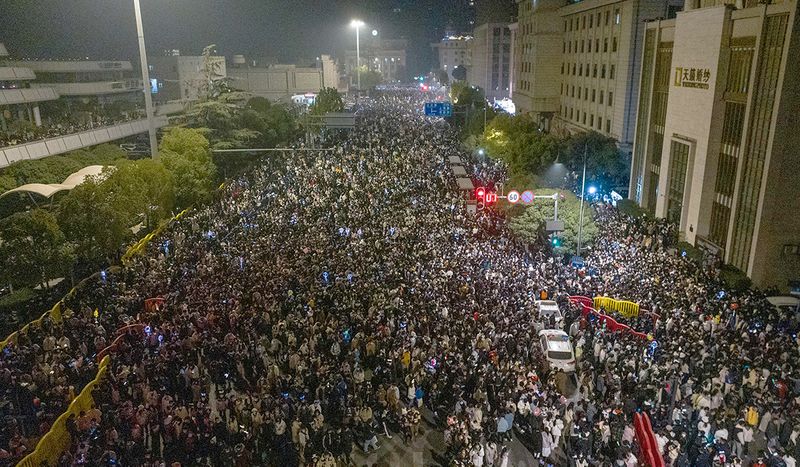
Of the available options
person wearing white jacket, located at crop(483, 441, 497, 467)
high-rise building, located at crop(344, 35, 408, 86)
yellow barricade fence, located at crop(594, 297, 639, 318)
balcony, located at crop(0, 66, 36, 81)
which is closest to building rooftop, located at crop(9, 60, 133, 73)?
balcony, located at crop(0, 66, 36, 81)

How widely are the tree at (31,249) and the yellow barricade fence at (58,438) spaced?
351 inches

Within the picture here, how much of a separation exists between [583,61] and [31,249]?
48489 millimetres

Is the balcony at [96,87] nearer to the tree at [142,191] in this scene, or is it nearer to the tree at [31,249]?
the tree at [142,191]

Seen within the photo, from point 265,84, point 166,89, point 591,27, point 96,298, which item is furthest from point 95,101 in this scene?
point 591,27

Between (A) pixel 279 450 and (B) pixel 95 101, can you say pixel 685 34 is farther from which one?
(B) pixel 95 101

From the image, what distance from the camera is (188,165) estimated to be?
34.7 m

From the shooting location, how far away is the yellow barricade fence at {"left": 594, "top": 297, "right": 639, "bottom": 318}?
65.6ft

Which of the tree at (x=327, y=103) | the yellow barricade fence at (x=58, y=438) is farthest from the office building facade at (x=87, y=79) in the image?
the yellow barricade fence at (x=58, y=438)

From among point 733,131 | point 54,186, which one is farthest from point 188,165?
point 733,131

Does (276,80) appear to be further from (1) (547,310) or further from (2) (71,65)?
(1) (547,310)

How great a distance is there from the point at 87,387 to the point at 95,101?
51.2 meters

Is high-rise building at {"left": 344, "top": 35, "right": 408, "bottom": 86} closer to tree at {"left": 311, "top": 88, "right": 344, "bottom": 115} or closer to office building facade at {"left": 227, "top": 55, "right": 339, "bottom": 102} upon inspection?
office building facade at {"left": 227, "top": 55, "right": 339, "bottom": 102}

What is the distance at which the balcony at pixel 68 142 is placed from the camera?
3309cm

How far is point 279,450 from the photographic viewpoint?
13.4 metres
